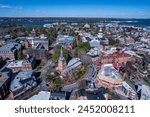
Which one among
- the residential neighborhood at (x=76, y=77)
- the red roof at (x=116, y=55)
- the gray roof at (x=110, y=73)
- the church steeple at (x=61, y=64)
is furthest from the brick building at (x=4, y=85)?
the red roof at (x=116, y=55)

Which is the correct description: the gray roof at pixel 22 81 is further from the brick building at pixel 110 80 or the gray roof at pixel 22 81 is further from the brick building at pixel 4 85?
the brick building at pixel 110 80

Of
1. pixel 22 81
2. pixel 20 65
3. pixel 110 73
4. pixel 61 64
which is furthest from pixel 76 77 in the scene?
pixel 20 65

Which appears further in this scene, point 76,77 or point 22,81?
point 76,77

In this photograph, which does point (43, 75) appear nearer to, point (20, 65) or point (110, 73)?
point (20, 65)

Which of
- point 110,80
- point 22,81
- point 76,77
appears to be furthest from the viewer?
point 76,77

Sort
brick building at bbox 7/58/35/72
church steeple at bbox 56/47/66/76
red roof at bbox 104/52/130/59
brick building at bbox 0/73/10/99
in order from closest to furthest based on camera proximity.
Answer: brick building at bbox 0/73/10/99
church steeple at bbox 56/47/66/76
brick building at bbox 7/58/35/72
red roof at bbox 104/52/130/59

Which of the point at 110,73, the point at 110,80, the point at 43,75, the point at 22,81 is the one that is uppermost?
the point at 110,73

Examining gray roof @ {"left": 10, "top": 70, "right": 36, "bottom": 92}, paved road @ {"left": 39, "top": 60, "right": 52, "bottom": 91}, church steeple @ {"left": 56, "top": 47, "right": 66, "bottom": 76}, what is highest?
church steeple @ {"left": 56, "top": 47, "right": 66, "bottom": 76}

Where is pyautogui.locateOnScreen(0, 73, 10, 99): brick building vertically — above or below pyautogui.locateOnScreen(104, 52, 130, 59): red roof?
below

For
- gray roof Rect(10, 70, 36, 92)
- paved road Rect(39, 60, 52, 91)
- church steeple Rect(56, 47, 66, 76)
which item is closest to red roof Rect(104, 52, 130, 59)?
church steeple Rect(56, 47, 66, 76)

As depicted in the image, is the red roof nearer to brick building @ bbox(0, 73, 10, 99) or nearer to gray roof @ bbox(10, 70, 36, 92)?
gray roof @ bbox(10, 70, 36, 92)

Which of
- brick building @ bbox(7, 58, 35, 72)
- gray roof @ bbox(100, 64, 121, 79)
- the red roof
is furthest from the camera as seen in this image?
the red roof
